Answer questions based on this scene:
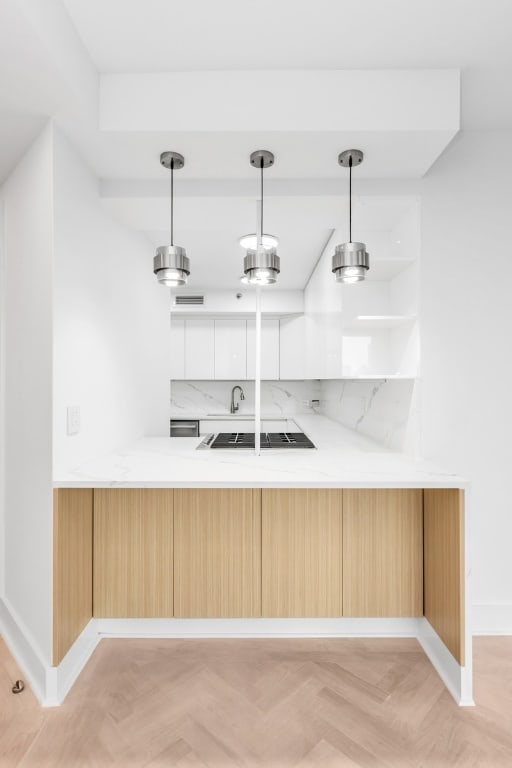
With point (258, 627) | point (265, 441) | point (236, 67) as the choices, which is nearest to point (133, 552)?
point (258, 627)

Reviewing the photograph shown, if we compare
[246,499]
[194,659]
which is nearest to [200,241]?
[246,499]

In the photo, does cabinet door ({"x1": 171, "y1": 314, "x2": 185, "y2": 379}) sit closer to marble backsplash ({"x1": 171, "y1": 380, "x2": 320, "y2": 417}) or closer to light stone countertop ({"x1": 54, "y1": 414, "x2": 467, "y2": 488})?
marble backsplash ({"x1": 171, "y1": 380, "x2": 320, "y2": 417})

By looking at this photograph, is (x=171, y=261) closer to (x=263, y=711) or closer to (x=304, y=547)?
(x=304, y=547)

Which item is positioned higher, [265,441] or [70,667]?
[265,441]

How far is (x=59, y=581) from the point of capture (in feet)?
5.40

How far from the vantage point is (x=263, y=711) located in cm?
157

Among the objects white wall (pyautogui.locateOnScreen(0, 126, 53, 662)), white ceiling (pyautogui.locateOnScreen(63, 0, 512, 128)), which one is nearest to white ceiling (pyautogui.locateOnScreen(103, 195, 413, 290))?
white wall (pyautogui.locateOnScreen(0, 126, 53, 662))

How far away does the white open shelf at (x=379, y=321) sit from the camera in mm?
2023

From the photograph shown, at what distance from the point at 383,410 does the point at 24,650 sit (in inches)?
87.7

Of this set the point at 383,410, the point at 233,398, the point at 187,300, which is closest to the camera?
the point at 383,410

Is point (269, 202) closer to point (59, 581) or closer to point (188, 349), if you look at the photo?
point (59, 581)

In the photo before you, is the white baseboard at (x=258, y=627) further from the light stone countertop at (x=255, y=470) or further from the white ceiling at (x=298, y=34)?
the white ceiling at (x=298, y=34)

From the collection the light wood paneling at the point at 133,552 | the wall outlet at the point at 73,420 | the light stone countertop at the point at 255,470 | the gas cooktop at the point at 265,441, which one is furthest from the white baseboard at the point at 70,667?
the gas cooktop at the point at 265,441

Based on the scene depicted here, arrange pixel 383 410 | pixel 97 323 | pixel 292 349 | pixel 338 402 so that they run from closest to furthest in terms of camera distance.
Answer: pixel 97 323 → pixel 383 410 → pixel 338 402 → pixel 292 349
